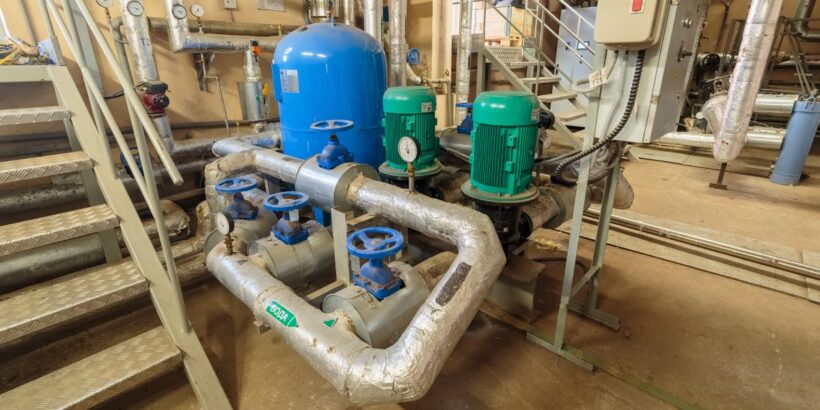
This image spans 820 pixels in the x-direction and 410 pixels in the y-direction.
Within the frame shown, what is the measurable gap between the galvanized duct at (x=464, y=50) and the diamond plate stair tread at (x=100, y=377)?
288 centimetres

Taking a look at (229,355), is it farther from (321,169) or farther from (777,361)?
(777,361)

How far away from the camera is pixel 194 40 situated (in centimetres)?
293

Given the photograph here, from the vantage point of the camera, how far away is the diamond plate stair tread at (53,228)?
1.45 meters

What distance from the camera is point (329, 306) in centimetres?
146

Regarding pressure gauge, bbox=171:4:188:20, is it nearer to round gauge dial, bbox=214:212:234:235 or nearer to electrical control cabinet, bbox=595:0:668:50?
round gauge dial, bbox=214:212:234:235

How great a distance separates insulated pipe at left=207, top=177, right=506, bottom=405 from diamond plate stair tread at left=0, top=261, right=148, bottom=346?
0.35m

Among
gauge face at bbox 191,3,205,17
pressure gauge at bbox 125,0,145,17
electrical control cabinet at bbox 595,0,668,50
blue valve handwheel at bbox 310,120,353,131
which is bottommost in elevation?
blue valve handwheel at bbox 310,120,353,131

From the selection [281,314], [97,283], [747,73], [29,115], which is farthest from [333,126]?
[747,73]

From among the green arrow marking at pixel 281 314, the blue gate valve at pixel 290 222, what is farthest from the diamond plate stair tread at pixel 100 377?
the blue gate valve at pixel 290 222

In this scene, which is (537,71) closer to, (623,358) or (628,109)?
(628,109)

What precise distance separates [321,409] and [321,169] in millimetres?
1040

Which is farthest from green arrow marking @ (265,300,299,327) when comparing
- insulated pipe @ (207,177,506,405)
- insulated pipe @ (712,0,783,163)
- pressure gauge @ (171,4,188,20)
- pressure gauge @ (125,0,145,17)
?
pressure gauge @ (171,4,188,20)

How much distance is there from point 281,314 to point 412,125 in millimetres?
1241

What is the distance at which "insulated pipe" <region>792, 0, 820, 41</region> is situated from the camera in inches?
219
